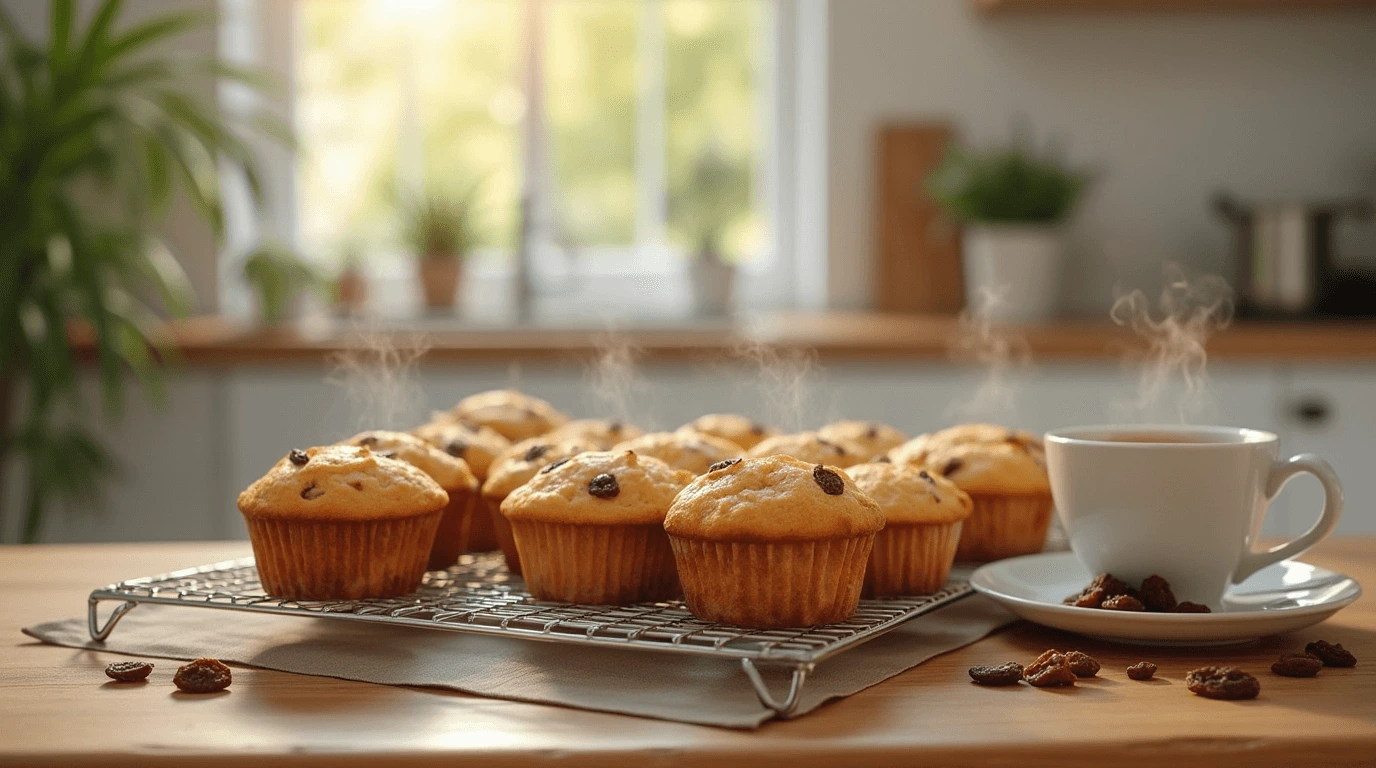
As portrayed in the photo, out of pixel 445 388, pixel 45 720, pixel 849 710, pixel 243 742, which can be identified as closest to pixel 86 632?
pixel 45 720

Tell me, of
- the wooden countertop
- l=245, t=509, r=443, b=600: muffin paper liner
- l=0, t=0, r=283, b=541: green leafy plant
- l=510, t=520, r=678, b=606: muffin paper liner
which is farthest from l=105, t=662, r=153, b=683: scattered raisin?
the wooden countertop

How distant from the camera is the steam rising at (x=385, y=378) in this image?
2.62m

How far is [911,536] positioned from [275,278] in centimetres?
214

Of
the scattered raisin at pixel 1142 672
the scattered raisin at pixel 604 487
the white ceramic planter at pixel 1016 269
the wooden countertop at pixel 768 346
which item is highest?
the white ceramic planter at pixel 1016 269

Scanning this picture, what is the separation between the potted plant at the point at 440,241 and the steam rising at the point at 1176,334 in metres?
1.58

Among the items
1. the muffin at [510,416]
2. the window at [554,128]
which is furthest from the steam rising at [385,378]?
the muffin at [510,416]

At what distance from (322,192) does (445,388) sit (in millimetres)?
1181

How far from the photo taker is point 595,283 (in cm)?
362

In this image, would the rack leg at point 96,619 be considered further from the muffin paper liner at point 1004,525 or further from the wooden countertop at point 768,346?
the wooden countertop at point 768,346

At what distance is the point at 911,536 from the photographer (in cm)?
108

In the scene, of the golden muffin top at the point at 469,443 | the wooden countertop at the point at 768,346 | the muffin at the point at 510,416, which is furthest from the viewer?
the wooden countertop at the point at 768,346

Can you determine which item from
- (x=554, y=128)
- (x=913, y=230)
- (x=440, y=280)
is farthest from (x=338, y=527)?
(x=554, y=128)

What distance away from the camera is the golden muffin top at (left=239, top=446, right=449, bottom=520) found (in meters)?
1.05

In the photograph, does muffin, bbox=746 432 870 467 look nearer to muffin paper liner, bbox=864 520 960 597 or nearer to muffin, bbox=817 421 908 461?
muffin, bbox=817 421 908 461
